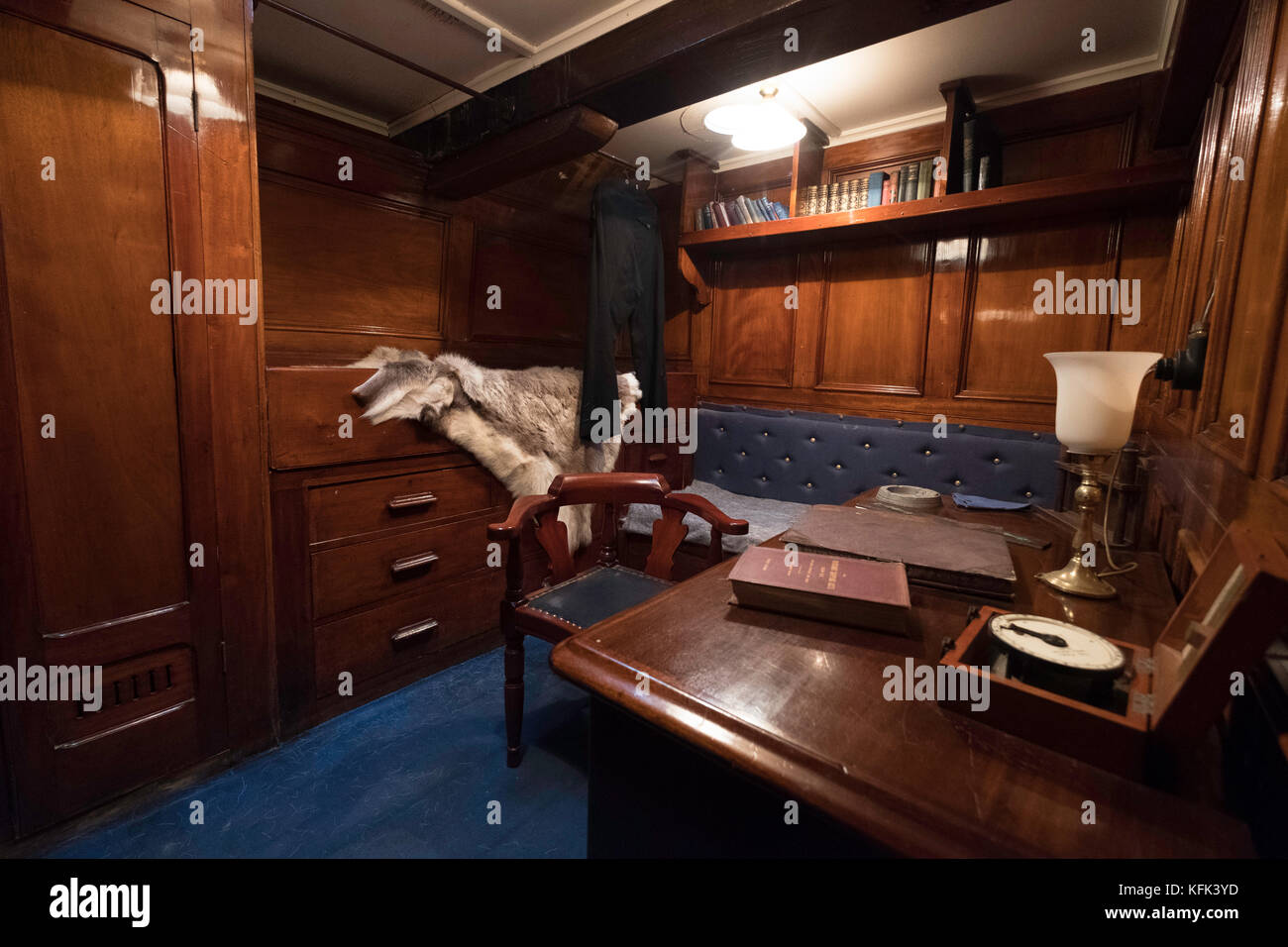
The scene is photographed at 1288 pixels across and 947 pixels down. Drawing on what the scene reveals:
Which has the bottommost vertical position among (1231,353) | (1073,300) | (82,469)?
(82,469)

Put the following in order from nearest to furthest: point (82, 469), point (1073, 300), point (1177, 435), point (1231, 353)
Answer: point (1231, 353) → point (1177, 435) → point (82, 469) → point (1073, 300)

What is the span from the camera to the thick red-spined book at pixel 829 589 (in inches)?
33.4

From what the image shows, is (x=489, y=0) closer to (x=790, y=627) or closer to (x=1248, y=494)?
(x=790, y=627)

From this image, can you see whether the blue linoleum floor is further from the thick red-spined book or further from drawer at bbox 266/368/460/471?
the thick red-spined book

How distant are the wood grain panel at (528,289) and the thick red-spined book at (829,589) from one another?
2666 mm

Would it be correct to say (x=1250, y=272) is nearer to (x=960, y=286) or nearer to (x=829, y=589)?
(x=829, y=589)

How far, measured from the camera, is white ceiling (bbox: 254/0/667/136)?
2.11 m

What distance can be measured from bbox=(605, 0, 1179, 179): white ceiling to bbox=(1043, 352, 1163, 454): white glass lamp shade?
58.3 inches

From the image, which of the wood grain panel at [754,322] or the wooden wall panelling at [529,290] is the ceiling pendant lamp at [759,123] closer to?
the wood grain panel at [754,322]

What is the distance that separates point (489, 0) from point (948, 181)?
6.47ft

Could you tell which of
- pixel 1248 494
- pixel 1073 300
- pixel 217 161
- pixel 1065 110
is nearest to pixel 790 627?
pixel 1248 494

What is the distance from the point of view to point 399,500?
7.36 ft

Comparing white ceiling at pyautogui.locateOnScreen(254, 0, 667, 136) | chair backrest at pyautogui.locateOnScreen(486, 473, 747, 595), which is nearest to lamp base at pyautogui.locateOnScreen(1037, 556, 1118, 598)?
chair backrest at pyautogui.locateOnScreen(486, 473, 747, 595)
